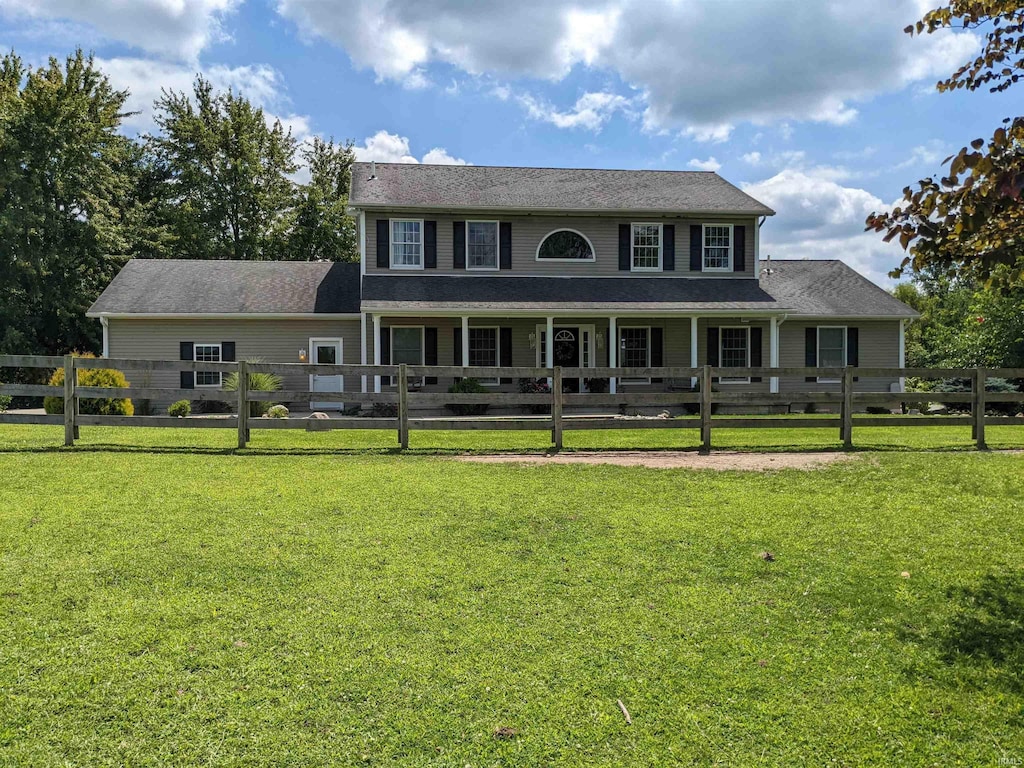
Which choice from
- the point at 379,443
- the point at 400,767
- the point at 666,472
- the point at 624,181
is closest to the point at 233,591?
the point at 400,767

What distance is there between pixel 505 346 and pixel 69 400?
13.7 m

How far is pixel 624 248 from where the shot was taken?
2191cm

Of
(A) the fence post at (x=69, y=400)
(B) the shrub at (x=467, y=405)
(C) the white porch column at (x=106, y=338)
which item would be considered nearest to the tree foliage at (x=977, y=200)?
(A) the fence post at (x=69, y=400)

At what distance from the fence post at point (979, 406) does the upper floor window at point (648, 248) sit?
12.3 meters

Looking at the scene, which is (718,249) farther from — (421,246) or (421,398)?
(421,398)

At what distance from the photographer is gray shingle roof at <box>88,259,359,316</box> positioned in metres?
20.8

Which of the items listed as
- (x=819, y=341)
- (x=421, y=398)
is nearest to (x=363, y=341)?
(x=421, y=398)

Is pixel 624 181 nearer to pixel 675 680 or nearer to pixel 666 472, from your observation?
pixel 666 472

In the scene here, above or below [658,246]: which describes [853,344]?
below

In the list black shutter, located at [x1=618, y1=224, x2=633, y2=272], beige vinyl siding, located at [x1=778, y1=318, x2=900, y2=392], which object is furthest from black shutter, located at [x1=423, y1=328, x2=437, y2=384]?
beige vinyl siding, located at [x1=778, y1=318, x2=900, y2=392]

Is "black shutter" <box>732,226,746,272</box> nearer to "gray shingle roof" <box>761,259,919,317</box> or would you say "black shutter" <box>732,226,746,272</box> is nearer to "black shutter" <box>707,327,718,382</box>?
"gray shingle roof" <box>761,259,919,317</box>

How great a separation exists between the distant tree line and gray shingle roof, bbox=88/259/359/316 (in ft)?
22.1

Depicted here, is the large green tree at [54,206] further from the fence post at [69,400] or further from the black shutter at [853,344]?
the black shutter at [853,344]

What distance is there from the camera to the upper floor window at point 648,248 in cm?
2195
